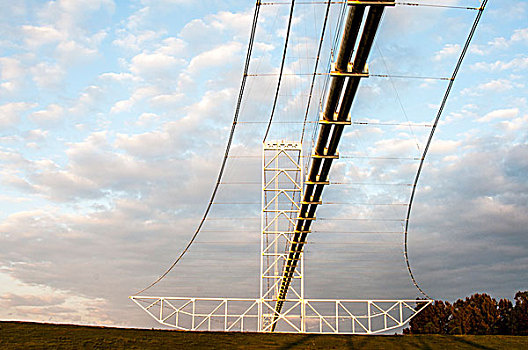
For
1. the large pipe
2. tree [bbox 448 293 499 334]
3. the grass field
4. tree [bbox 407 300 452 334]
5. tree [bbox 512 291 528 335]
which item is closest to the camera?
the large pipe

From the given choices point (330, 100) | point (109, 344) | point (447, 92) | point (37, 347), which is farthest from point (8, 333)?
point (447, 92)

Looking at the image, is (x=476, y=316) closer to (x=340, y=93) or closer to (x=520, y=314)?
(x=520, y=314)

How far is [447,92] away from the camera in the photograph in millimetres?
24875

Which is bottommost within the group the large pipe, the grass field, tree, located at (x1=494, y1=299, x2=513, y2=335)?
the grass field

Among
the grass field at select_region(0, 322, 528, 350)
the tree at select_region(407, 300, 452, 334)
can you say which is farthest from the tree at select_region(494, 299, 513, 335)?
the grass field at select_region(0, 322, 528, 350)

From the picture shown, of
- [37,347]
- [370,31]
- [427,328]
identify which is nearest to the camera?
[370,31]

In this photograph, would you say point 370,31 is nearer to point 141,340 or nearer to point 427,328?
point 141,340

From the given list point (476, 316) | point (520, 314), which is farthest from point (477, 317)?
point (520, 314)

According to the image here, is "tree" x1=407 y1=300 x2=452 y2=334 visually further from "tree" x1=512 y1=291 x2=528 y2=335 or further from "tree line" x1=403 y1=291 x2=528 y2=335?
"tree" x1=512 y1=291 x2=528 y2=335

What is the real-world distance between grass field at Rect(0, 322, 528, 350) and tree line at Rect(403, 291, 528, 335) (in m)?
52.1

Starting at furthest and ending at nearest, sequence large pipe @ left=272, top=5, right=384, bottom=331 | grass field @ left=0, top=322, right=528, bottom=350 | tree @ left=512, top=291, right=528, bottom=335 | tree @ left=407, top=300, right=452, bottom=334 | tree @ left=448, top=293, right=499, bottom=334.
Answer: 1. tree @ left=407, top=300, right=452, bottom=334
2. tree @ left=448, top=293, right=499, bottom=334
3. tree @ left=512, top=291, right=528, bottom=335
4. grass field @ left=0, top=322, right=528, bottom=350
5. large pipe @ left=272, top=5, right=384, bottom=331

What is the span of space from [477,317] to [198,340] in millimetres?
69092

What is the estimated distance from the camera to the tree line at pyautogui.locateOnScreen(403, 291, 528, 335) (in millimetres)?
77562

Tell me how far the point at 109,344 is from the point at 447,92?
18126mm
